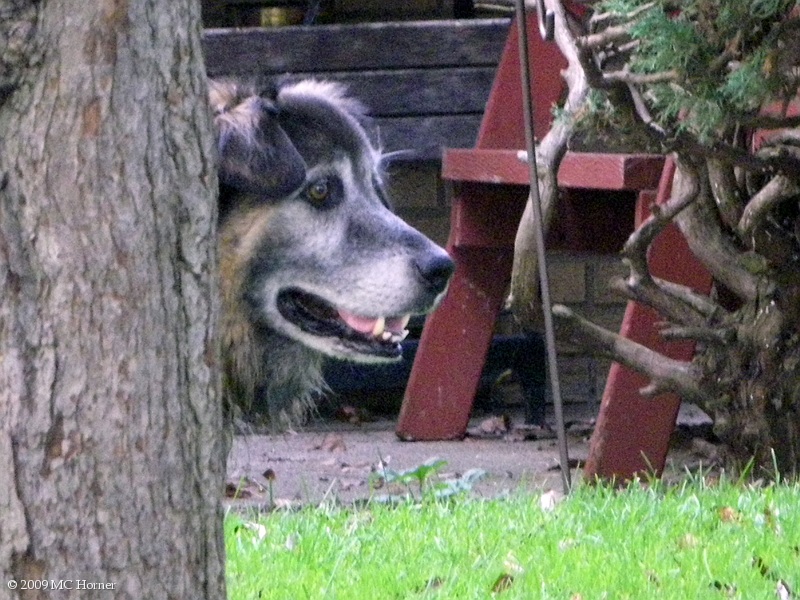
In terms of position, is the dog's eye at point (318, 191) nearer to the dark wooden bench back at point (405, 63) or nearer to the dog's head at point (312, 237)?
the dog's head at point (312, 237)

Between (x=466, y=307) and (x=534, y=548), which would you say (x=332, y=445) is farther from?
(x=534, y=548)

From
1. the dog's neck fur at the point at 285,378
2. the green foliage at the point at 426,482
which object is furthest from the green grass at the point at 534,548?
the dog's neck fur at the point at 285,378

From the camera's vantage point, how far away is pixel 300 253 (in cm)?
429

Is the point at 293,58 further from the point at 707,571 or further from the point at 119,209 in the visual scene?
the point at 119,209

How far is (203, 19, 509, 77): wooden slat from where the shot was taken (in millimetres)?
7121

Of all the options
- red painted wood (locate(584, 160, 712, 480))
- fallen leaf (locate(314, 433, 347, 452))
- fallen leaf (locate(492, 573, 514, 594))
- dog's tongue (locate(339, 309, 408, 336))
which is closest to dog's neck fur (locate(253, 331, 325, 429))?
dog's tongue (locate(339, 309, 408, 336))

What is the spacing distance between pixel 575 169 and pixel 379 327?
1544 mm

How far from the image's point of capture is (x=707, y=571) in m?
3.63

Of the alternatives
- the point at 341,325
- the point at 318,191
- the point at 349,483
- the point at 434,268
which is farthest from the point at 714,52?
the point at 349,483

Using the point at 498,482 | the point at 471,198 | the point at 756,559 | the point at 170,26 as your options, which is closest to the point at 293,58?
the point at 471,198

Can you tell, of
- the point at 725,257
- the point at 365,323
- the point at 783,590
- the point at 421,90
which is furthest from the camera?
the point at 421,90

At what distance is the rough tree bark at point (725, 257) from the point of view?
432cm

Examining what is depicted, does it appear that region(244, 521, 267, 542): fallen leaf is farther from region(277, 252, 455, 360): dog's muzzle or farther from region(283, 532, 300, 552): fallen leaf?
region(277, 252, 455, 360): dog's muzzle

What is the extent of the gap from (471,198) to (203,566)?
14.0 feet
